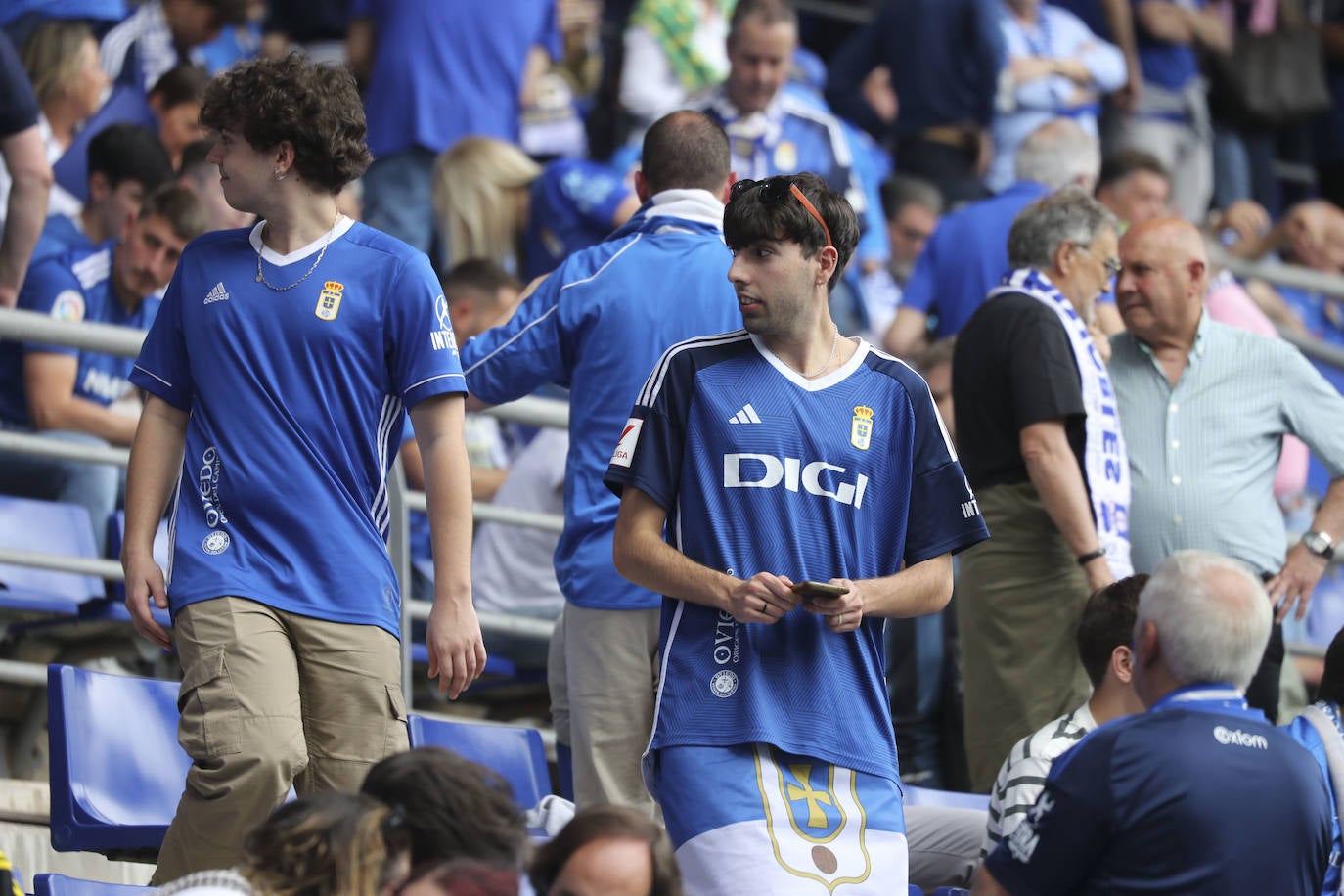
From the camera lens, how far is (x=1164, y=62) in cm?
1173

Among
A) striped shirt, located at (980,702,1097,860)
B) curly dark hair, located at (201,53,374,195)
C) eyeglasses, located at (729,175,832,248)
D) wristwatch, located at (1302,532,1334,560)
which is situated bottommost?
wristwatch, located at (1302,532,1334,560)

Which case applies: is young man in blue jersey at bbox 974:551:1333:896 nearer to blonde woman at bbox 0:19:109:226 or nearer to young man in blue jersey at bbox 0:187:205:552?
young man in blue jersey at bbox 0:187:205:552

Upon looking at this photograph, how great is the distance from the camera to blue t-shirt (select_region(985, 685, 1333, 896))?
3.34m

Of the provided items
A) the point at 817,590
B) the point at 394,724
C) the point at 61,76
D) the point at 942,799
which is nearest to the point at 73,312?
the point at 61,76

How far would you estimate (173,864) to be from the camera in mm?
3797

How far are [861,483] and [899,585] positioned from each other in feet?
0.73

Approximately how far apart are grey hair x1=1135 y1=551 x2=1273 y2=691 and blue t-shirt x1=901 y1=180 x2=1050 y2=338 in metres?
4.04

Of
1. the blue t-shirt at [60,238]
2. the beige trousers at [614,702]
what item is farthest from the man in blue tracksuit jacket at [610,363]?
the blue t-shirt at [60,238]

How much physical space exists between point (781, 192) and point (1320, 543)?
2387mm

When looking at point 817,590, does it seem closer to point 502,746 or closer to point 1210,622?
point 1210,622

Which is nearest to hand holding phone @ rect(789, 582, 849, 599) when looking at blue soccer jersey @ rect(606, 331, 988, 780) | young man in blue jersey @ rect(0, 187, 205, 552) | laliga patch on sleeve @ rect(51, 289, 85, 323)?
blue soccer jersey @ rect(606, 331, 988, 780)

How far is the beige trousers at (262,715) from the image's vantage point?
372 centimetres

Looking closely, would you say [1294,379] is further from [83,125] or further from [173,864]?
[83,125]

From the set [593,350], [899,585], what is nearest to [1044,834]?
[899,585]
